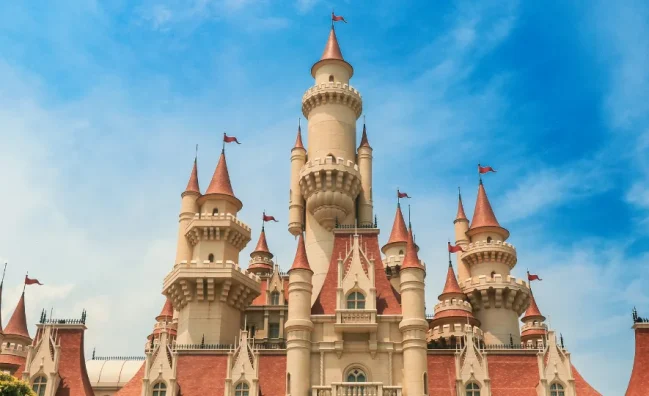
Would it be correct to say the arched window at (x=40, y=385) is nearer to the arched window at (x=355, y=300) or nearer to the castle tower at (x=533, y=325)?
the arched window at (x=355, y=300)

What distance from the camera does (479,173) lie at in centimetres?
6053

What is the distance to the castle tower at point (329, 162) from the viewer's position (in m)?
54.1

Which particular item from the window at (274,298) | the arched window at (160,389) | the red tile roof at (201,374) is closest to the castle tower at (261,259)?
the window at (274,298)

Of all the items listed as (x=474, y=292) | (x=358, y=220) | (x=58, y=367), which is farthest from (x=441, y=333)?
(x=58, y=367)

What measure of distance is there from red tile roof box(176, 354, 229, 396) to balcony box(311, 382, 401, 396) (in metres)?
6.09

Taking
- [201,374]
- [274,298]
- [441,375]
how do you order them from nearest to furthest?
[441,375], [201,374], [274,298]

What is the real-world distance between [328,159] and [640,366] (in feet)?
81.6

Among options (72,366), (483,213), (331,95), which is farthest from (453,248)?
(72,366)

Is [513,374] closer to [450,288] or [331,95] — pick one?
[450,288]

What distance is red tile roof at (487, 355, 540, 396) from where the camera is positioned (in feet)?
135

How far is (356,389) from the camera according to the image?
129 ft

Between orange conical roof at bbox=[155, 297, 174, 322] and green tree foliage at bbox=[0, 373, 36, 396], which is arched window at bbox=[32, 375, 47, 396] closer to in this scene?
green tree foliage at bbox=[0, 373, 36, 396]

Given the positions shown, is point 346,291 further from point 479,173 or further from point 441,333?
point 479,173

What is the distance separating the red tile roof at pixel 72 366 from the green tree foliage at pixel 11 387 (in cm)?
798
